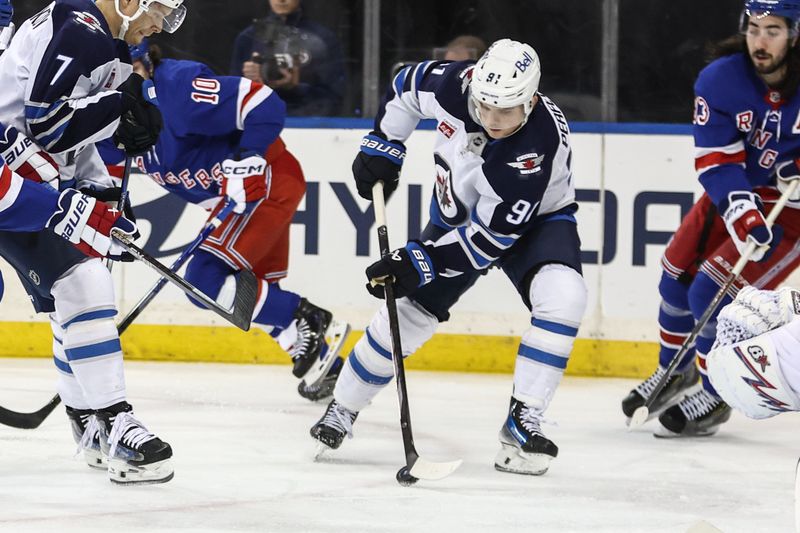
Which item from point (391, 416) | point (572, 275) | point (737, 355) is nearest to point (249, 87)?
point (391, 416)

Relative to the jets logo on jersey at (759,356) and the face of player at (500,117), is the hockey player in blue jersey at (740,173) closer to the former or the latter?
the face of player at (500,117)

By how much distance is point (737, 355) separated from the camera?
205cm

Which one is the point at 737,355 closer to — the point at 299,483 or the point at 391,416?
the point at 299,483

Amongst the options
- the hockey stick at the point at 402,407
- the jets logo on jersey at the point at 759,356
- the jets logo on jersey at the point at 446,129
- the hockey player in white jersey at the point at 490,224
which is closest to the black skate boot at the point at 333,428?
the hockey player in white jersey at the point at 490,224

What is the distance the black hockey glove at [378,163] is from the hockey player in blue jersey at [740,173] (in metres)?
0.89

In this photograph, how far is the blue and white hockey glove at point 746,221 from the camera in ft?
11.6

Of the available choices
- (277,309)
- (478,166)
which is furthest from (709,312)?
(277,309)

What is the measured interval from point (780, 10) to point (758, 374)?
1.82m

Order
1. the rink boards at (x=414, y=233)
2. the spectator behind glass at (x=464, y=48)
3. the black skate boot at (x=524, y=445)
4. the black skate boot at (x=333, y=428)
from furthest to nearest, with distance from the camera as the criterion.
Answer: the spectator behind glass at (x=464, y=48), the rink boards at (x=414, y=233), the black skate boot at (x=333, y=428), the black skate boot at (x=524, y=445)

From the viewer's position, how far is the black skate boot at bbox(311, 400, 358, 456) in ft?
10.9

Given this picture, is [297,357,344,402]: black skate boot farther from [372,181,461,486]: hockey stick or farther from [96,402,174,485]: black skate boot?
[96,402,174,485]: black skate boot

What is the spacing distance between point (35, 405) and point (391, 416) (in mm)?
1062

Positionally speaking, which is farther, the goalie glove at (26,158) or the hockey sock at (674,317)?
the hockey sock at (674,317)

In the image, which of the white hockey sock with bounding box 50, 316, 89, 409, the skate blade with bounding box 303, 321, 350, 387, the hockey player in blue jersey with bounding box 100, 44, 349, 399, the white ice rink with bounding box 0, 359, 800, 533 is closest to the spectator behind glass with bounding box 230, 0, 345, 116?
the hockey player in blue jersey with bounding box 100, 44, 349, 399
